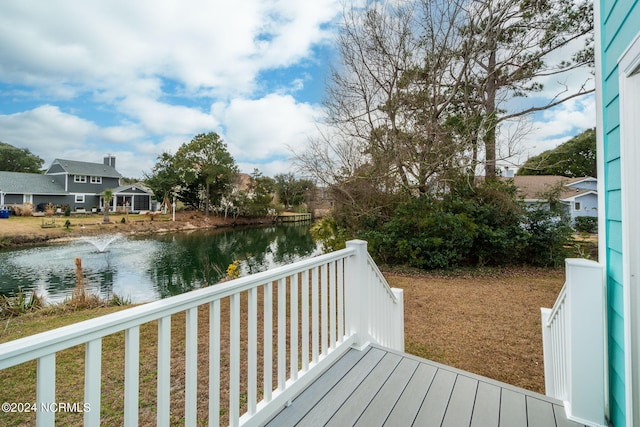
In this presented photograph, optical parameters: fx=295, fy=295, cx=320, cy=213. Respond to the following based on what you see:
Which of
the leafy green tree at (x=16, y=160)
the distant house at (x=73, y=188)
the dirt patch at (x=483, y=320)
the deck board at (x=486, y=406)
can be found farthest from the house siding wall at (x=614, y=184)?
the leafy green tree at (x=16, y=160)

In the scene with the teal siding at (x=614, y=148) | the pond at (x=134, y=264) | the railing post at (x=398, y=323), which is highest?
the teal siding at (x=614, y=148)

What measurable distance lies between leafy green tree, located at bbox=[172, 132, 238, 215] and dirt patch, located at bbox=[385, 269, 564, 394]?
21.1 m

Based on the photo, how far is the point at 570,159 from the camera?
6.72m

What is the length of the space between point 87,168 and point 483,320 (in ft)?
104

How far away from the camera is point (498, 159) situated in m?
6.68

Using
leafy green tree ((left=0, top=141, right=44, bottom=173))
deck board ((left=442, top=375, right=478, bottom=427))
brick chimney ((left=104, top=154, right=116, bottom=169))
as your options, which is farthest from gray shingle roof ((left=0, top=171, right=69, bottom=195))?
deck board ((left=442, top=375, right=478, bottom=427))

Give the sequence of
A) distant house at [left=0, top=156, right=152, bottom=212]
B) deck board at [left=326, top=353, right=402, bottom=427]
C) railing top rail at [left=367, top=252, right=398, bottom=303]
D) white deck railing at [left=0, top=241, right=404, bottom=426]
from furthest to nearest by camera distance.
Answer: distant house at [left=0, top=156, right=152, bottom=212] < railing top rail at [left=367, top=252, right=398, bottom=303] < deck board at [left=326, top=353, right=402, bottom=427] < white deck railing at [left=0, top=241, right=404, bottom=426]

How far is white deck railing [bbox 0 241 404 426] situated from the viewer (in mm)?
801

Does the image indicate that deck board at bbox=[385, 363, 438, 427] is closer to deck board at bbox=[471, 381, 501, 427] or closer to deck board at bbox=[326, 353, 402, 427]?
deck board at bbox=[326, 353, 402, 427]

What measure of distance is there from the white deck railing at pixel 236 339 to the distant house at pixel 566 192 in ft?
9.53

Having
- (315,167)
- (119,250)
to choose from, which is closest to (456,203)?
(315,167)

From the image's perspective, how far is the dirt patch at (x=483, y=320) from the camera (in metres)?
3.13

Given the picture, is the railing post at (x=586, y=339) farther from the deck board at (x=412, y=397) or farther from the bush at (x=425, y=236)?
the bush at (x=425, y=236)

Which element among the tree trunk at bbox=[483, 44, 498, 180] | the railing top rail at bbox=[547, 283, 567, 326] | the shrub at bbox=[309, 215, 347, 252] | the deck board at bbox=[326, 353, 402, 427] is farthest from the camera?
the shrub at bbox=[309, 215, 347, 252]
